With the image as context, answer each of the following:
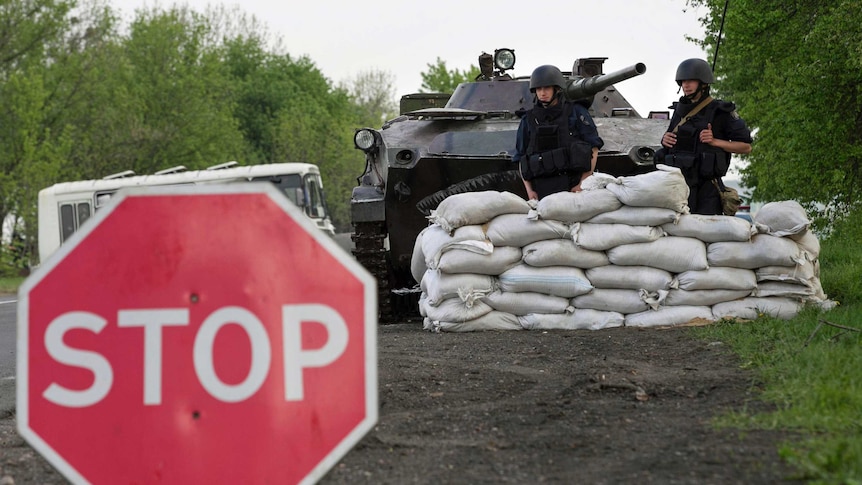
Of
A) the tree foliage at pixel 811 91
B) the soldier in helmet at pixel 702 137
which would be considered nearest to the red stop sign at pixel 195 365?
the soldier in helmet at pixel 702 137

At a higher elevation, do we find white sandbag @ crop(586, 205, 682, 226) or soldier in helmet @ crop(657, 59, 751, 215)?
soldier in helmet @ crop(657, 59, 751, 215)

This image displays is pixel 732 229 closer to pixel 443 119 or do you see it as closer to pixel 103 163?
pixel 443 119

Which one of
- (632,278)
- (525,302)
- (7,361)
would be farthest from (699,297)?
(7,361)

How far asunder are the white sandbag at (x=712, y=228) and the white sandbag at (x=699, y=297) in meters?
0.38

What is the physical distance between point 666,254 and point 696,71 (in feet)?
5.21

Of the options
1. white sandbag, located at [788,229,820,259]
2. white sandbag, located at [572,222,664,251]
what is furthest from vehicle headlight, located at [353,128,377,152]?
white sandbag, located at [788,229,820,259]

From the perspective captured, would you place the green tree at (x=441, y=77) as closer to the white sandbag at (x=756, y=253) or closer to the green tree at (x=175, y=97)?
the green tree at (x=175, y=97)

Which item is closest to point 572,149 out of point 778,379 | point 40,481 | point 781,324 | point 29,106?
point 781,324

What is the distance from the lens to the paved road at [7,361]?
7.68 meters

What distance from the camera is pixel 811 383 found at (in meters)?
5.99

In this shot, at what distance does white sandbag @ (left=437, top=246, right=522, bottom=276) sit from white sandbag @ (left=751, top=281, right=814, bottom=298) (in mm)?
1737

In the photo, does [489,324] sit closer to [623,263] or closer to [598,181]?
[623,263]

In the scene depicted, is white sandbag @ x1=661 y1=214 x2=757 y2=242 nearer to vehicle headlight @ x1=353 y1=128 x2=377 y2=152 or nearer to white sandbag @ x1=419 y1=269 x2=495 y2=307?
white sandbag @ x1=419 y1=269 x2=495 y2=307

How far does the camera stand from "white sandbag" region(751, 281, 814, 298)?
9.85 metres
